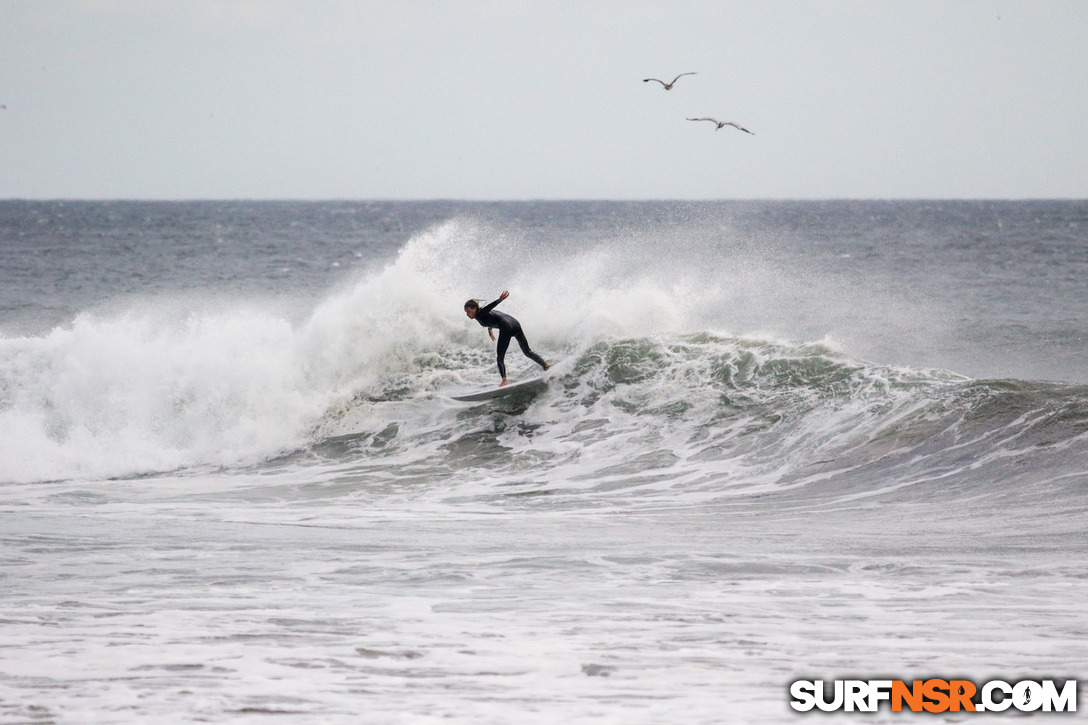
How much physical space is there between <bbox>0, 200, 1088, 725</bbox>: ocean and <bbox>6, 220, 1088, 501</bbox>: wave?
0.06 metres

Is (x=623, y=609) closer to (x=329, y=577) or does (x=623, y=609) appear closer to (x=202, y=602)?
(x=329, y=577)

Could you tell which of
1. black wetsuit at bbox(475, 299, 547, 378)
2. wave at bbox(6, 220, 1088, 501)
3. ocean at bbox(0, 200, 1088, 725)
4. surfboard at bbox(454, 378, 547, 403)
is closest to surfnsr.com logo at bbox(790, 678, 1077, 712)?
ocean at bbox(0, 200, 1088, 725)

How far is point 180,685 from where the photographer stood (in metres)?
5.50

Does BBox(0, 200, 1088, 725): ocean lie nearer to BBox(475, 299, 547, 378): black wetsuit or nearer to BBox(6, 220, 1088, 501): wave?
BBox(6, 220, 1088, 501): wave

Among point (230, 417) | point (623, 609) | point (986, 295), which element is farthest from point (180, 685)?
point (986, 295)

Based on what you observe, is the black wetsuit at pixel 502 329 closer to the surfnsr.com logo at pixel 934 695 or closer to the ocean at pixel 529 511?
the ocean at pixel 529 511

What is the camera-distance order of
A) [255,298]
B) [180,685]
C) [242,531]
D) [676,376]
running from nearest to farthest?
1. [180,685]
2. [242,531]
3. [676,376]
4. [255,298]

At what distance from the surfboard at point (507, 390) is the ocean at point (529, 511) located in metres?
0.21

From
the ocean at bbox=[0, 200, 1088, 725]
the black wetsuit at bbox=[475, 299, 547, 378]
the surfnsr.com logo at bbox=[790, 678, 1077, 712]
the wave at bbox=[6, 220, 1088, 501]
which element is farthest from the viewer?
the black wetsuit at bbox=[475, 299, 547, 378]

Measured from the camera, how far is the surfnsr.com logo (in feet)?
17.1

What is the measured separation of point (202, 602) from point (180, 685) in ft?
5.38

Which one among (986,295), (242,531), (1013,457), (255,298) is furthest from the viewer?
(255,298)

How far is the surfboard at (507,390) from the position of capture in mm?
15797

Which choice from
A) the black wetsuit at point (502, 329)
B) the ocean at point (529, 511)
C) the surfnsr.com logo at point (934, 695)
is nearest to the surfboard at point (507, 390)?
the ocean at point (529, 511)
